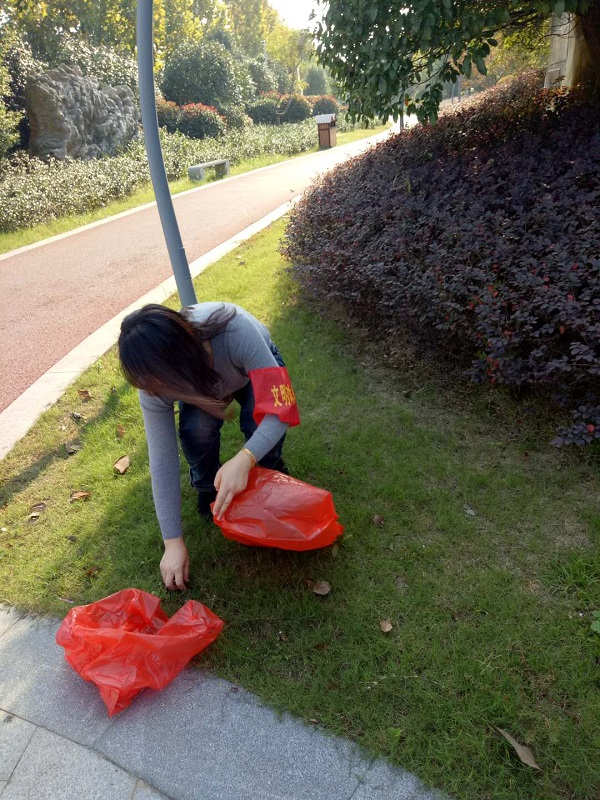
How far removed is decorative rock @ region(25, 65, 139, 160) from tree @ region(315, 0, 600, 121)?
1270 cm

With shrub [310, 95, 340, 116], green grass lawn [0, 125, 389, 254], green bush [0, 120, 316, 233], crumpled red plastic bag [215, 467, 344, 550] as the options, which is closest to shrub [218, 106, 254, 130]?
green bush [0, 120, 316, 233]

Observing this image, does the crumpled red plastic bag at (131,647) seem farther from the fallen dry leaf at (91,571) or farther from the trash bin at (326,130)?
the trash bin at (326,130)

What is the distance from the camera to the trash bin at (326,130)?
21.1 metres

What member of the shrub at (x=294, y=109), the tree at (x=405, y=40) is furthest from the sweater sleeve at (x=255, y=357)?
the shrub at (x=294, y=109)

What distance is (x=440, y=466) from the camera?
2.89 metres

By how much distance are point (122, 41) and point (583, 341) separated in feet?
85.7

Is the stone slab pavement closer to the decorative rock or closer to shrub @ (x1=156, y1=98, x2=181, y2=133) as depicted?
the decorative rock

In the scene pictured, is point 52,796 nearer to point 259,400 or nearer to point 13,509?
point 259,400

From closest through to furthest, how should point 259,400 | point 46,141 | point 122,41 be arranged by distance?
1. point 259,400
2. point 46,141
3. point 122,41

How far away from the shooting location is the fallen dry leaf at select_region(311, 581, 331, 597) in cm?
225

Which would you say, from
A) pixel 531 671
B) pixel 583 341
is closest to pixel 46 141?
pixel 583 341

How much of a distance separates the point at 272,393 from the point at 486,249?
71.8 inches

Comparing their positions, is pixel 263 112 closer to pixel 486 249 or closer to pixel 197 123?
pixel 197 123

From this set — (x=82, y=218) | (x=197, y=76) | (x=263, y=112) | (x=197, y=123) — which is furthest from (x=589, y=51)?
(x=263, y=112)
